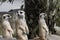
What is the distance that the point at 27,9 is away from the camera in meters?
2.97

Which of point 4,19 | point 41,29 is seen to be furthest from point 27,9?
point 4,19

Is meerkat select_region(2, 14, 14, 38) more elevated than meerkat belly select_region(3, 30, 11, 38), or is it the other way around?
meerkat select_region(2, 14, 14, 38)

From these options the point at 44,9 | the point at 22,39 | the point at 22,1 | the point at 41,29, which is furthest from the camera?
the point at 22,1

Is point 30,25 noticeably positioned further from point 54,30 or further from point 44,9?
point 54,30

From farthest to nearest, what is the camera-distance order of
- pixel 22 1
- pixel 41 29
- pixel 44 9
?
pixel 22 1 → pixel 44 9 → pixel 41 29

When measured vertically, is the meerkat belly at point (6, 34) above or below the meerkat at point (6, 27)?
→ below

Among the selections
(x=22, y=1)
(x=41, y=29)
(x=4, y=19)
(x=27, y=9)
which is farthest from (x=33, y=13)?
(x=4, y=19)

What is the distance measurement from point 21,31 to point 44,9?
1.17 m

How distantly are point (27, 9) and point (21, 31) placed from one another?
1.15 m

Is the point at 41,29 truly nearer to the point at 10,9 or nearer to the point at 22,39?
the point at 22,39

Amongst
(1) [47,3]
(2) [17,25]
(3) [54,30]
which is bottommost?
(3) [54,30]

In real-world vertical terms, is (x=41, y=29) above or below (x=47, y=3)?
below

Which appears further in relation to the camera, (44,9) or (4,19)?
(44,9)

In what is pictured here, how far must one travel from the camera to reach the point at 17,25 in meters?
1.86
